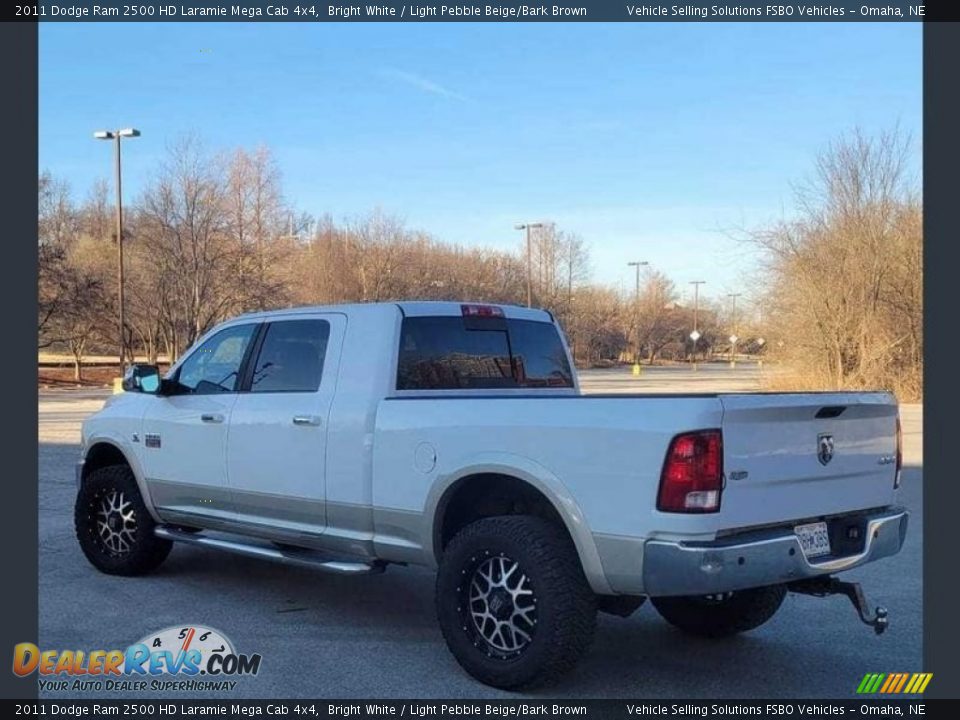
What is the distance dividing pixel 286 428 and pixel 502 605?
1.98 metres

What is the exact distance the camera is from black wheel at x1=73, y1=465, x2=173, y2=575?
6.86 meters

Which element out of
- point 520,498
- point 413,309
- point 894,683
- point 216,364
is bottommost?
point 894,683

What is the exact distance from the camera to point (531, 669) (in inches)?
174

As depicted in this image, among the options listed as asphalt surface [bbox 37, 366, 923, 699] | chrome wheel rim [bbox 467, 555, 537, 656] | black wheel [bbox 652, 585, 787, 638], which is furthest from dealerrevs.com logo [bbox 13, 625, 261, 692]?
black wheel [bbox 652, 585, 787, 638]

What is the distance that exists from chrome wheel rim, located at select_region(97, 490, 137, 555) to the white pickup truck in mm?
23

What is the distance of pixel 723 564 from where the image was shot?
402cm

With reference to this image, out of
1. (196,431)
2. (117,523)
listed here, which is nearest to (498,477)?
(196,431)

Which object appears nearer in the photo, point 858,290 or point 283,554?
point 283,554

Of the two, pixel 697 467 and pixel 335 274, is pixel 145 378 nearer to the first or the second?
pixel 697 467

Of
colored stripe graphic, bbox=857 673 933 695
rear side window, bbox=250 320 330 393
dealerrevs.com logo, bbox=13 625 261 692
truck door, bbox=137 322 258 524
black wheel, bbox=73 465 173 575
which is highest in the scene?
rear side window, bbox=250 320 330 393

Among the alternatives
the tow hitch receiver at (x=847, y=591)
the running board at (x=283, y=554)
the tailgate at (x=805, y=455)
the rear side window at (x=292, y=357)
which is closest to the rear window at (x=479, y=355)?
the rear side window at (x=292, y=357)

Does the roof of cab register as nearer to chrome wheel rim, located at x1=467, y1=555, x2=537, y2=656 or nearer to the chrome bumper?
chrome wheel rim, located at x1=467, y1=555, x2=537, y2=656

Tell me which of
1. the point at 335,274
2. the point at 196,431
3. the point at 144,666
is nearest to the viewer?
the point at 144,666
